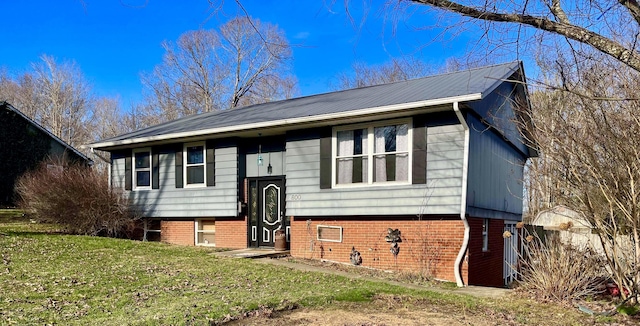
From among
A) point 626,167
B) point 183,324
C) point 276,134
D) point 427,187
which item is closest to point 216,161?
point 276,134

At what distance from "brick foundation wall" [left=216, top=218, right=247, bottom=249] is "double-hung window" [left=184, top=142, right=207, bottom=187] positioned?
1301 mm

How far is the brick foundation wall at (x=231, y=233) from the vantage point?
13.2 meters

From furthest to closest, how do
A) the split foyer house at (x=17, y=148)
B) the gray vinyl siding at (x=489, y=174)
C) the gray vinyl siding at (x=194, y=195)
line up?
the split foyer house at (x=17, y=148) < the gray vinyl siding at (x=194, y=195) < the gray vinyl siding at (x=489, y=174)

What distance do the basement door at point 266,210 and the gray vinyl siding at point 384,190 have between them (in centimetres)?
102

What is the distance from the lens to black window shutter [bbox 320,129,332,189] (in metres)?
11.2

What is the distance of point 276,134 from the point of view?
1279cm

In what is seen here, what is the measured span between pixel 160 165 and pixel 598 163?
11.3m

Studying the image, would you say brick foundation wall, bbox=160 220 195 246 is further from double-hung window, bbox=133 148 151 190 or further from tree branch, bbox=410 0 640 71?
tree branch, bbox=410 0 640 71

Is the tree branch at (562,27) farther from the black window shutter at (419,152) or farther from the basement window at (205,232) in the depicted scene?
the basement window at (205,232)

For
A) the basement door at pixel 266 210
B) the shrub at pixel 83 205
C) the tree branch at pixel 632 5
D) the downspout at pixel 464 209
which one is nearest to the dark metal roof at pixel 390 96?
the downspout at pixel 464 209

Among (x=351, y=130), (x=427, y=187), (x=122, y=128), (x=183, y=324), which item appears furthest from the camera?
(x=122, y=128)

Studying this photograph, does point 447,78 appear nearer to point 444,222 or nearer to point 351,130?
point 351,130

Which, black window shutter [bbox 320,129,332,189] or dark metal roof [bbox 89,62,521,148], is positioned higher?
dark metal roof [bbox 89,62,521,148]

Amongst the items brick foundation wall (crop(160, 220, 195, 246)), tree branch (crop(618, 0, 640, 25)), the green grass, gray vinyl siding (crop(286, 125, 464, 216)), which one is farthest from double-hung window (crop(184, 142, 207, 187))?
tree branch (crop(618, 0, 640, 25))
